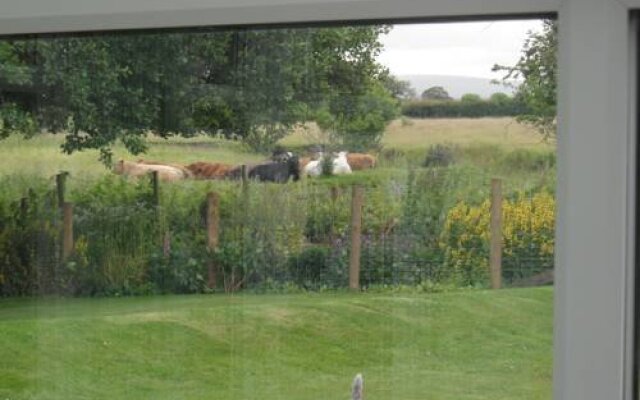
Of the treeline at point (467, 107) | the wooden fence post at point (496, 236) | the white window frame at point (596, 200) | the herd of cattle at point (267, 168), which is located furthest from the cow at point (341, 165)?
the white window frame at point (596, 200)

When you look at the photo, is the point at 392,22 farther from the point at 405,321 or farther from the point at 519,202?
the point at 405,321

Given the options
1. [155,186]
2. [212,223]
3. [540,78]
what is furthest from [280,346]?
[540,78]

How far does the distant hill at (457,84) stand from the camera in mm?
1289

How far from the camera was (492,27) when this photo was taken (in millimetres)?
1268

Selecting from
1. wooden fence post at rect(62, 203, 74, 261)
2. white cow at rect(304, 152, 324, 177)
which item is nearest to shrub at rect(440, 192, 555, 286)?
white cow at rect(304, 152, 324, 177)

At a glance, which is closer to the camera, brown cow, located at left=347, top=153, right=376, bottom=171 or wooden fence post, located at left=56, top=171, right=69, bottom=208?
brown cow, located at left=347, top=153, right=376, bottom=171

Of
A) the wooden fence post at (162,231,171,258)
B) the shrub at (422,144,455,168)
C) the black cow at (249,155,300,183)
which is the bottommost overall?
the wooden fence post at (162,231,171,258)

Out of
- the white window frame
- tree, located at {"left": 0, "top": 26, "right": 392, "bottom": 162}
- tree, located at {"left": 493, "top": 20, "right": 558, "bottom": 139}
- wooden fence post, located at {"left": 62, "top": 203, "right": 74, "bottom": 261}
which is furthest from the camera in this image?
wooden fence post, located at {"left": 62, "top": 203, "right": 74, "bottom": 261}

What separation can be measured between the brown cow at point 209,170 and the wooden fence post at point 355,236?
20 cm

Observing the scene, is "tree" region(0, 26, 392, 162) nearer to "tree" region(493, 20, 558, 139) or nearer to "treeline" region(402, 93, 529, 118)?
"treeline" region(402, 93, 529, 118)

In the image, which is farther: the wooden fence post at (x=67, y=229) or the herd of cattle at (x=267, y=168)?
the wooden fence post at (x=67, y=229)

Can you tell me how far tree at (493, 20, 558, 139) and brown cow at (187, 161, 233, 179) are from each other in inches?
17.5

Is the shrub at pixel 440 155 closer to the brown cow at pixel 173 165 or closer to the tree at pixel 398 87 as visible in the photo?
the tree at pixel 398 87

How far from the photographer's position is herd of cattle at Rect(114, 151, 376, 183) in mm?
1339
